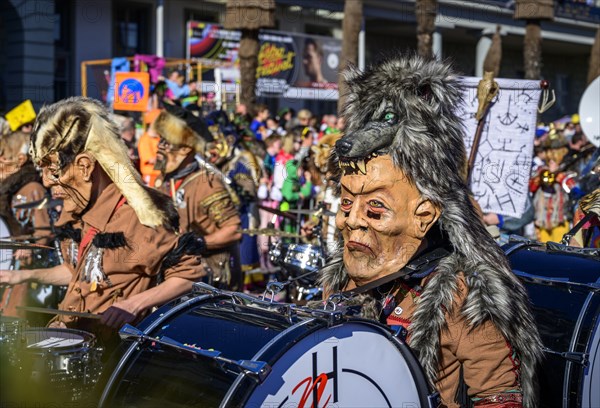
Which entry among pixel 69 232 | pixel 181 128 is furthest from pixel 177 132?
pixel 69 232

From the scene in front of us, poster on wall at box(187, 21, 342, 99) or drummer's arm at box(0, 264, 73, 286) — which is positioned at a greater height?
poster on wall at box(187, 21, 342, 99)

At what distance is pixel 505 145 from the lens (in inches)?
249

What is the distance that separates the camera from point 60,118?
363 cm

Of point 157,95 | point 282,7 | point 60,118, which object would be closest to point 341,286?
point 60,118

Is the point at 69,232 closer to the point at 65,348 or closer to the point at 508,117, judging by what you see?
the point at 65,348

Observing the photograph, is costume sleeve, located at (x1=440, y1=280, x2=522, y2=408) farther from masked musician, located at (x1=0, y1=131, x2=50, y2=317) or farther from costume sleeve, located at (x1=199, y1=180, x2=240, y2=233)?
masked musician, located at (x1=0, y1=131, x2=50, y2=317)

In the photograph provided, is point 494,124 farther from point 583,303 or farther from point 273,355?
point 273,355

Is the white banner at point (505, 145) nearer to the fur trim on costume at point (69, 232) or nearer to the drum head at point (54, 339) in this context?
the fur trim on costume at point (69, 232)

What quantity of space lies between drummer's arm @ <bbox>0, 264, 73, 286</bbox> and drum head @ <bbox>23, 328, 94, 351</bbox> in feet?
1.94

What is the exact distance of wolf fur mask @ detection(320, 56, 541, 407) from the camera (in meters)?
2.69

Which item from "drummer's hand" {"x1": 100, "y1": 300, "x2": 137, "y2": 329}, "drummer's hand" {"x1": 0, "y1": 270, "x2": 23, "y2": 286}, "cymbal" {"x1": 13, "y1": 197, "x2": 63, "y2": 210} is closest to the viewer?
"drummer's hand" {"x1": 100, "y1": 300, "x2": 137, "y2": 329}

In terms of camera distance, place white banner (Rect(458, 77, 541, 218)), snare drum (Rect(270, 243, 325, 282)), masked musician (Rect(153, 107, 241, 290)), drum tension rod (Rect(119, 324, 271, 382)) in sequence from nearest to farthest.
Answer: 1. drum tension rod (Rect(119, 324, 271, 382))
2. masked musician (Rect(153, 107, 241, 290))
3. white banner (Rect(458, 77, 541, 218))
4. snare drum (Rect(270, 243, 325, 282))

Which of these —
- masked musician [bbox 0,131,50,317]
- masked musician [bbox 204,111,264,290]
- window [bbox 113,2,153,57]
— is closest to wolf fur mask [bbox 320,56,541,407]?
masked musician [bbox 0,131,50,317]

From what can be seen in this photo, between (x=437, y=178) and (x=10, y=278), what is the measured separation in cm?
204
